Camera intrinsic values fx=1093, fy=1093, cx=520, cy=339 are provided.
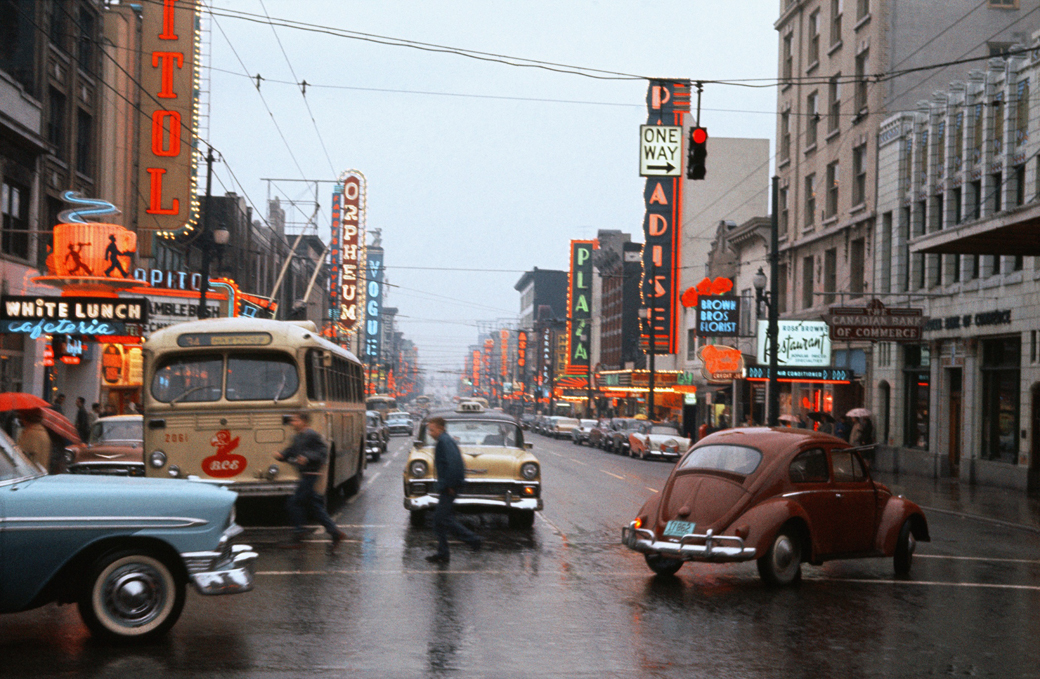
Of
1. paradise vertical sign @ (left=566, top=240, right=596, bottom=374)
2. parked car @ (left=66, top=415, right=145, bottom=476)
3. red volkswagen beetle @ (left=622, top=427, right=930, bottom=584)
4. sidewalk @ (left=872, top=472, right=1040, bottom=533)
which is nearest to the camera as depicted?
red volkswagen beetle @ (left=622, top=427, right=930, bottom=584)

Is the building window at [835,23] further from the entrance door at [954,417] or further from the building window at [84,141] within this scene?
the building window at [84,141]

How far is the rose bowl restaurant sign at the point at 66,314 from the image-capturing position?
24.6 metres

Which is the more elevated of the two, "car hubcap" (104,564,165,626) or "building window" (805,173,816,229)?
"building window" (805,173,816,229)

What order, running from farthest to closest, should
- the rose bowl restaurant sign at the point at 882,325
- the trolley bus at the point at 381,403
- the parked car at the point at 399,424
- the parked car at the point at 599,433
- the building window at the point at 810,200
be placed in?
the trolley bus at the point at 381,403
the parked car at the point at 399,424
the parked car at the point at 599,433
the building window at the point at 810,200
the rose bowl restaurant sign at the point at 882,325

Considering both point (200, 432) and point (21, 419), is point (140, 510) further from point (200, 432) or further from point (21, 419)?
point (200, 432)

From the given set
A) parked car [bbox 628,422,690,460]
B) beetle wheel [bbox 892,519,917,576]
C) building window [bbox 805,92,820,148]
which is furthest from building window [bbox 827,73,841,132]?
beetle wheel [bbox 892,519,917,576]

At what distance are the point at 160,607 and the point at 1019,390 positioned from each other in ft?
84.5

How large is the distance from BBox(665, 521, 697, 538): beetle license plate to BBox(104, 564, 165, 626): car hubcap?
5.37 metres

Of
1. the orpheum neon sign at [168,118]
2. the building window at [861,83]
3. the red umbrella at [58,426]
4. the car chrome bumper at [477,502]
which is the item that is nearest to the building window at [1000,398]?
the building window at [861,83]

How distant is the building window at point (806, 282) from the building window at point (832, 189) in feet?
9.08

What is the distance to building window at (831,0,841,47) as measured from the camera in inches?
1656

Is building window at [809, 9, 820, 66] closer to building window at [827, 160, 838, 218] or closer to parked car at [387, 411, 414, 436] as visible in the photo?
building window at [827, 160, 838, 218]

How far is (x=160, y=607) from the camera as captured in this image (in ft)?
27.3

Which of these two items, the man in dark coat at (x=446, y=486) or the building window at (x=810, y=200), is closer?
the man in dark coat at (x=446, y=486)
